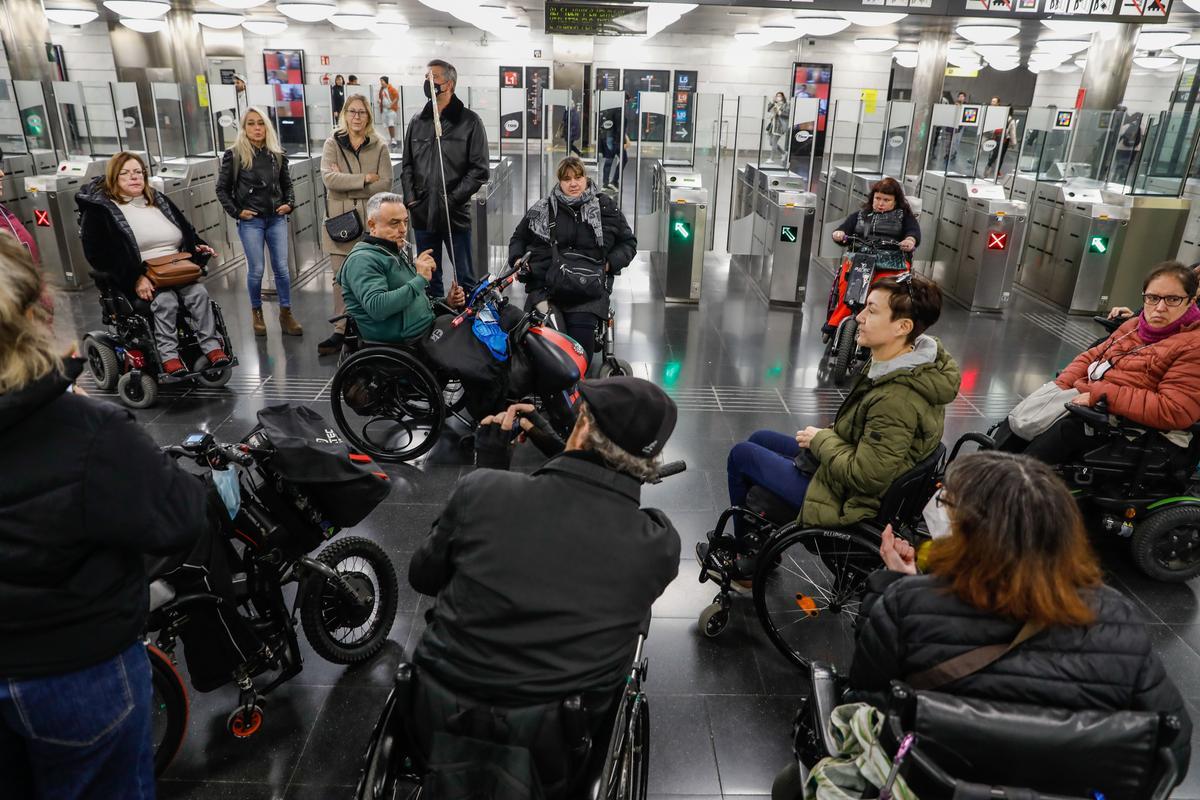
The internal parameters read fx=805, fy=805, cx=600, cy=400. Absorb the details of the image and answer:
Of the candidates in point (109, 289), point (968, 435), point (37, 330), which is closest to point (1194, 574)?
point (968, 435)

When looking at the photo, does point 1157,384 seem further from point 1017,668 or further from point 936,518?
point 1017,668

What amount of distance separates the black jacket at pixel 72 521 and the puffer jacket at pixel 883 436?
2.04 m

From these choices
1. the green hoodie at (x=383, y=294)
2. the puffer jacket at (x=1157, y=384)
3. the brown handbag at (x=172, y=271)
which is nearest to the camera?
the puffer jacket at (x=1157, y=384)

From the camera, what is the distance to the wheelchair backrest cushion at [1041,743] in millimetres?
1503

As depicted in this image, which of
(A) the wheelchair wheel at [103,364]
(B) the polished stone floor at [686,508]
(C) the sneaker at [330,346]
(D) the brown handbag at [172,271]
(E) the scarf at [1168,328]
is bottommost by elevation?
(B) the polished stone floor at [686,508]

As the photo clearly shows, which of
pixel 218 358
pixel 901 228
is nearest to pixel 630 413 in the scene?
pixel 218 358

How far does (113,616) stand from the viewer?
1628 millimetres

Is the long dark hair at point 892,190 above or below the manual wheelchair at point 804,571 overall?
above

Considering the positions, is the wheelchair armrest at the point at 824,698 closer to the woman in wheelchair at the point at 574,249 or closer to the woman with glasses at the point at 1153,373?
the woman with glasses at the point at 1153,373

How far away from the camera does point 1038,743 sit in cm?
150

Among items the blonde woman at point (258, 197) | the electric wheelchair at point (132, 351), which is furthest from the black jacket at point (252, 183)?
the electric wheelchair at point (132, 351)

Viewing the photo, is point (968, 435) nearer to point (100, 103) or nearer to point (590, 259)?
point (590, 259)

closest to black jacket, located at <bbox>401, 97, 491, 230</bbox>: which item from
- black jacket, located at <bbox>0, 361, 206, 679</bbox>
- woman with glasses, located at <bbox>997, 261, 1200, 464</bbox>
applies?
woman with glasses, located at <bbox>997, 261, 1200, 464</bbox>

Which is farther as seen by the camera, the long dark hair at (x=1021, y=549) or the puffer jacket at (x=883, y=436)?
the puffer jacket at (x=883, y=436)
